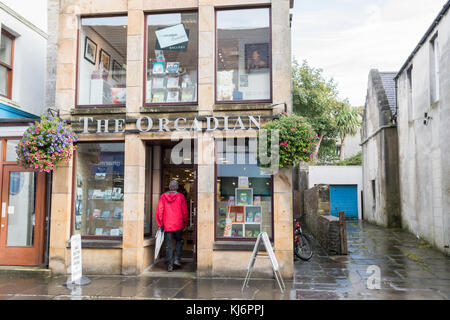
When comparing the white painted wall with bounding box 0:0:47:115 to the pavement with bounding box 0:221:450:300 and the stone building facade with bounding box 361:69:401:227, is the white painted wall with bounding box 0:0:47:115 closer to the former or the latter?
the pavement with bounding box 0:221:450:300

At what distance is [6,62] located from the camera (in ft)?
37.0

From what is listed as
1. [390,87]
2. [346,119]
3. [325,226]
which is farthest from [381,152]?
[346,119]

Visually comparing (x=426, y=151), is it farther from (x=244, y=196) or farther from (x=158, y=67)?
(x=158, y=67)

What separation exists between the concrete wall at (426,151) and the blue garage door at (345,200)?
8.37 meters

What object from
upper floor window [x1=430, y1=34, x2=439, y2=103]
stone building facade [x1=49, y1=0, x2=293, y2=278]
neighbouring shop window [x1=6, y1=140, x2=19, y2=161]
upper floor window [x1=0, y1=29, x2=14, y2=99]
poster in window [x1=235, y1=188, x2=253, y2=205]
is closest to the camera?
stone building facade [x1=49, y1=0, x2=293, y2=278]

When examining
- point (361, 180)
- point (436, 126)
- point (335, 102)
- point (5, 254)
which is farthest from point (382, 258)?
point (335, 102)

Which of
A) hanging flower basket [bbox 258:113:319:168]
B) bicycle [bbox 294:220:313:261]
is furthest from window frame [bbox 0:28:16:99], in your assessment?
bicycle [bbox 294:220:313:261]

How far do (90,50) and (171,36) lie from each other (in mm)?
2246

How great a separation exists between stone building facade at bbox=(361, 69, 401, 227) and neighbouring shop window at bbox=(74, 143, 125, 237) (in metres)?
14.4

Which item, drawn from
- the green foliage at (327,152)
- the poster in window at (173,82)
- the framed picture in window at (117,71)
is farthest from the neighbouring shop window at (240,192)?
the green foliage at (327,152)

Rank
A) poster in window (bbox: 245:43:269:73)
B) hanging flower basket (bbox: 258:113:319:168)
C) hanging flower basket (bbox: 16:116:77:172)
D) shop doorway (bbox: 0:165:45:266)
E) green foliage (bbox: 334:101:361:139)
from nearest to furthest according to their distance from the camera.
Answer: hanging flower basket (bbox: 258:113:319:168)
hanging flower basket (bbox: 16:116:77:172)
poster in window (bbox: 245:43:269:73)
shop doorway (bbox: 0:165:45:266)
green foliage (bbox: 334:101:361:139)

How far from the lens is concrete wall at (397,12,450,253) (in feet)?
39.3

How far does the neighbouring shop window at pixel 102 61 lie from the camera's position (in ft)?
33.2

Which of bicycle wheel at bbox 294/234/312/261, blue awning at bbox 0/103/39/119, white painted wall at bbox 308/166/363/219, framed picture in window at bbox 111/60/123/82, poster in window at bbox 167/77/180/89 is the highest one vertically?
framed picture in window at bbox 111/60/123/82
